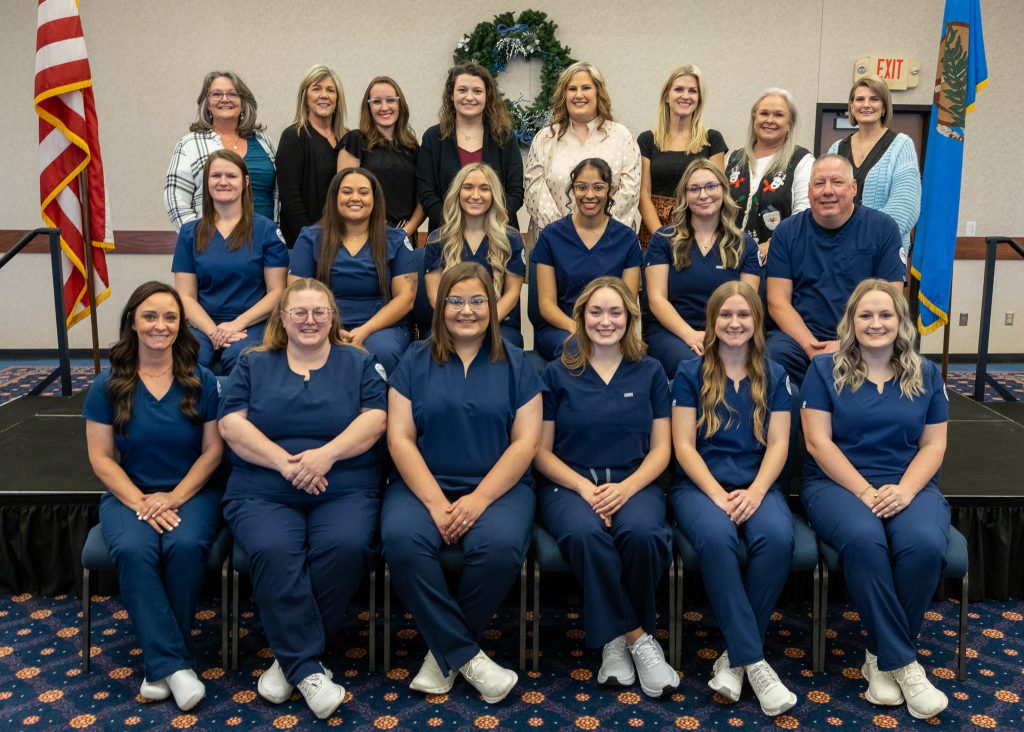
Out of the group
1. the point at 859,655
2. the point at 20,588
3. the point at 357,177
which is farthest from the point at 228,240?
the point at 859,655

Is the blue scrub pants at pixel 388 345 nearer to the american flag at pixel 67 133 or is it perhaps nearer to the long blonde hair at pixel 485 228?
the long blonde hair at pixel 485 228

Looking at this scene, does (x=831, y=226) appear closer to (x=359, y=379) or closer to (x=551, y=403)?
(x=551, y=403)

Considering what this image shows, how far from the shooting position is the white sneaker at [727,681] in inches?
100.0

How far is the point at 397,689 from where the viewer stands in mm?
2637

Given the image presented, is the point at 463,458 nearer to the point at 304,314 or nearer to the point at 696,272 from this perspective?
the point at 304,314

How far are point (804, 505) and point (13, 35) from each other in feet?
21.3

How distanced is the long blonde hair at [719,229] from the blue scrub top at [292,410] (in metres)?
1.39

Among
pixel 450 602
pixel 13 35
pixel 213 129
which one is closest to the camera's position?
pixel 450 602

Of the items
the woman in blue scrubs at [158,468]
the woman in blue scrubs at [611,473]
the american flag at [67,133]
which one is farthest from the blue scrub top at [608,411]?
the american flag at [67,133]

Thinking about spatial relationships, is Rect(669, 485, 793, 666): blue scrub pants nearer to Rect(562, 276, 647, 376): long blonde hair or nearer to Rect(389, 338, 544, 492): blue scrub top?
Rect(562, 276, 647, 376): long blonde hair

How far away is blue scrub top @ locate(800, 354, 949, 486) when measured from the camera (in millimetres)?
2764

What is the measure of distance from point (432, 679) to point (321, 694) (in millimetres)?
320

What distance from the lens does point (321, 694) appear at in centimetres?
246

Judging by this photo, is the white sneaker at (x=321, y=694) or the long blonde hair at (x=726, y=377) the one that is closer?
the white sneaker at (x=321, y=694)
